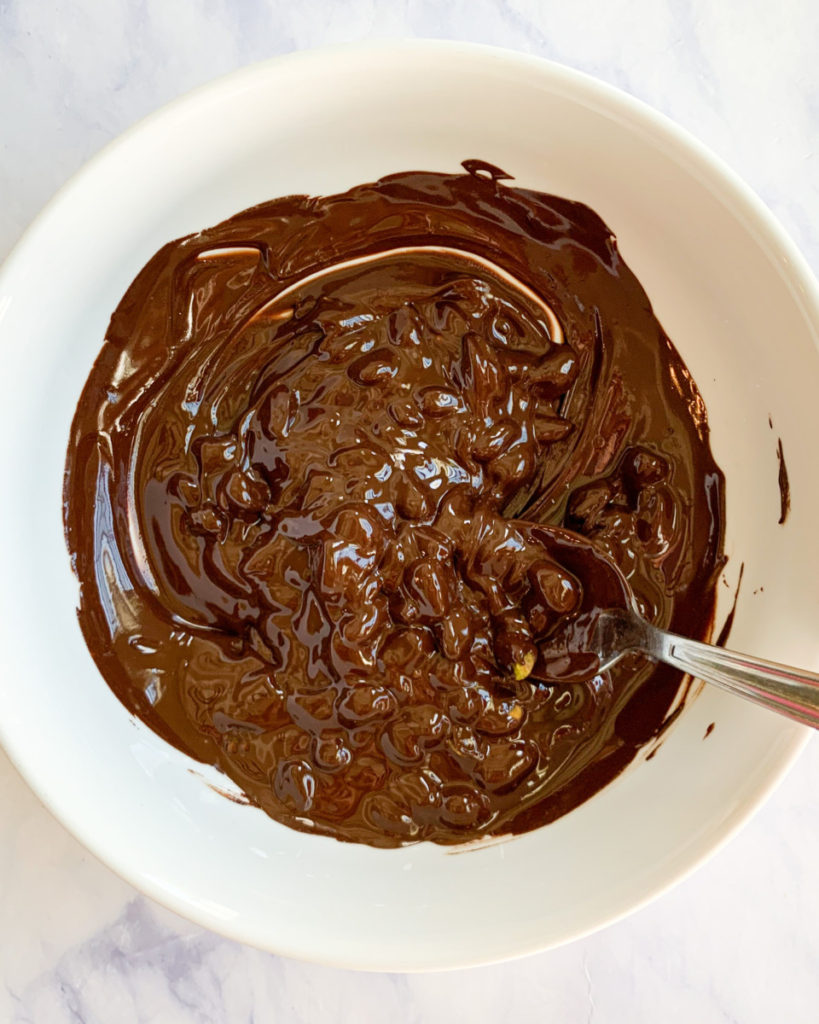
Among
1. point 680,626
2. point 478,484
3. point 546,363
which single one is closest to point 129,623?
point 478,484

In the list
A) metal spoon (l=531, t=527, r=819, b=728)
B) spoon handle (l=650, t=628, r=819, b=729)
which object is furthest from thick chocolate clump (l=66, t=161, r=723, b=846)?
spoon handle (l=650, t=628, r=819, b=729)

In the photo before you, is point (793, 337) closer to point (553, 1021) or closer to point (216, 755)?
point (216, 755)

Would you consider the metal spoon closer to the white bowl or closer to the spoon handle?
the spoon handle

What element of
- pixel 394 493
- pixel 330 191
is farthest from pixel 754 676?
pixel 330 191

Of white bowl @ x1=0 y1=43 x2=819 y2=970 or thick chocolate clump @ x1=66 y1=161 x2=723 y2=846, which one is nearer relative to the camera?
white bowl @ x1=0 y1=43 x2=819 y2=970

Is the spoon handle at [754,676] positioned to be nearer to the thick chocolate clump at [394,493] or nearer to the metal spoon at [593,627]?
the metal spoon at [593,627]

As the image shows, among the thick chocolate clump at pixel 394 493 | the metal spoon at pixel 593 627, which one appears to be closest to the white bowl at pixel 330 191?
the thick chocolate clump at pixel 394 493
